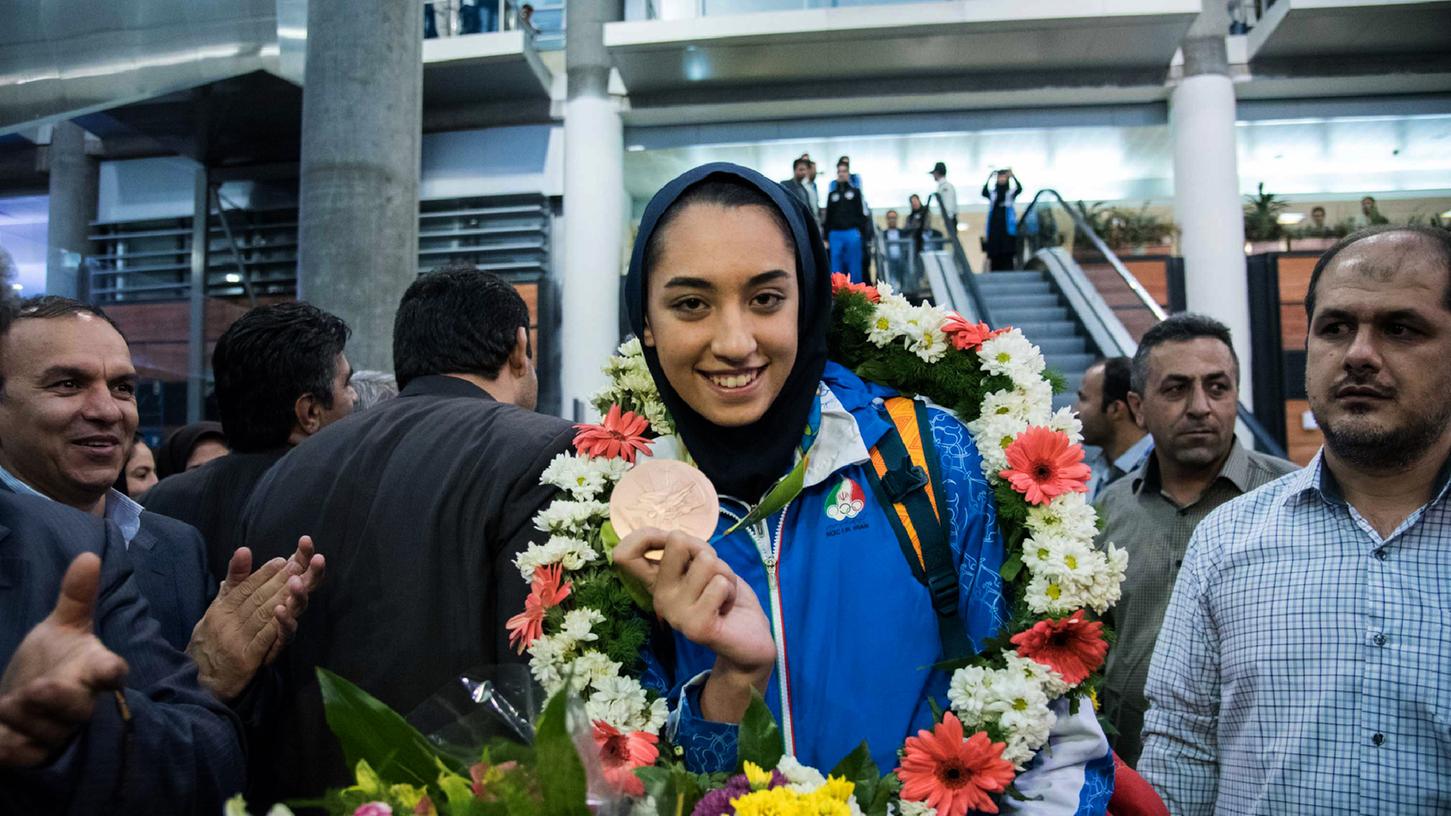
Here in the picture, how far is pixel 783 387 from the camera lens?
193 centimetres

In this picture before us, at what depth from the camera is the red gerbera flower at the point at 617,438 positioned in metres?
2.13

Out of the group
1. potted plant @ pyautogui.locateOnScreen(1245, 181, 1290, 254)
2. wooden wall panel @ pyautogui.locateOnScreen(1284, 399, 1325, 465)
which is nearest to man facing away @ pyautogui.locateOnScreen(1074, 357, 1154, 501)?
wooden wall panel @ pyautogui.locateOnScreen(1284, 399, 1325, 465)

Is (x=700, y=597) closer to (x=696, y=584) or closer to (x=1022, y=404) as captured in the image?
(x=696, y=584)

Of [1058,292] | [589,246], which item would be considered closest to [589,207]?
[589,246]

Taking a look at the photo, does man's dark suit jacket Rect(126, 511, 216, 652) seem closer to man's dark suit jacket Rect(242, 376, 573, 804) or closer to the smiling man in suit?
the smiling man in suit

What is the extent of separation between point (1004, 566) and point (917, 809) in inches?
18.4

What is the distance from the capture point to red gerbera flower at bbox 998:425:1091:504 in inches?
75.4

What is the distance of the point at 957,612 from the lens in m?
1.83

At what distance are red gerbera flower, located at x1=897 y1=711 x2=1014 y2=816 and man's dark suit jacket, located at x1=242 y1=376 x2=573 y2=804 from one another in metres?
1.00

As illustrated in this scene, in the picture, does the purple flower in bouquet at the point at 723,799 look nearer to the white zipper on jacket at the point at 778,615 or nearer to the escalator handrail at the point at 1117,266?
the white zipper on jacket at the point at 778,615

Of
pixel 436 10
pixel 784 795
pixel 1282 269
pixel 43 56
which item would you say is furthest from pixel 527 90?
pixel 784 795

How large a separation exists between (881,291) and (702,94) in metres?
15.4

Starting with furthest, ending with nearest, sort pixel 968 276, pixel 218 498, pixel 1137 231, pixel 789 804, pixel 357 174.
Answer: pixel 1137 231 → pixel 968 276 → pixel 357 174 → pixel 218 498 → pixel 789 804

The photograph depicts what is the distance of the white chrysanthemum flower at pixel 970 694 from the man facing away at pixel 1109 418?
3821 millimetres
